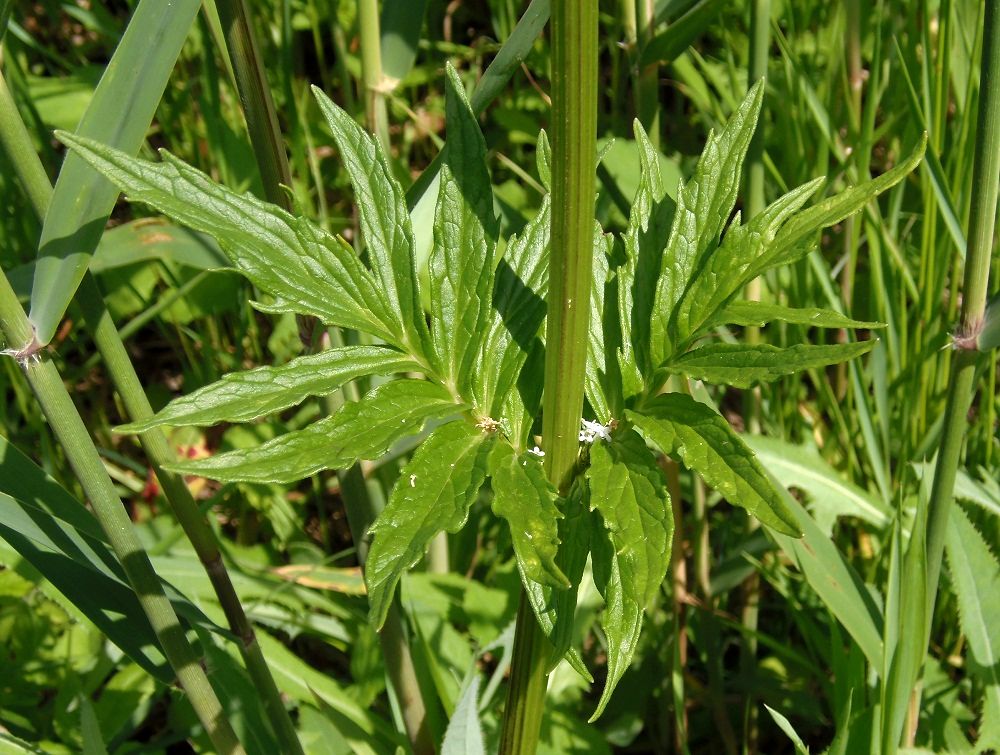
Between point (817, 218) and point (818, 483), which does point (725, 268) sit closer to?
point (817, 218)

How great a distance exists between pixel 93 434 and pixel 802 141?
1.65 meters

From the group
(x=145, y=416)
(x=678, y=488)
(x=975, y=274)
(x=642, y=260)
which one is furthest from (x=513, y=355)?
(x=678, y=488)

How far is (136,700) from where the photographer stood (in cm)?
164

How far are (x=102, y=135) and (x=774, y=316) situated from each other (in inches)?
25.1

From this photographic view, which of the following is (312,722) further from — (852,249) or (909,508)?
(852,249)

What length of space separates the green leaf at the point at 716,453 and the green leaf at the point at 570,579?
0.28ft

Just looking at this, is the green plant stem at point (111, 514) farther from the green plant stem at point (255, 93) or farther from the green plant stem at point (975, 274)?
the green plant stem at point (975, 274)

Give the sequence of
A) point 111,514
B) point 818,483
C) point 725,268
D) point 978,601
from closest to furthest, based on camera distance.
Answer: point 725,268 < point 111,514 < point 978,601 < point 818,483

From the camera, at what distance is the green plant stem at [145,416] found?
92 cm

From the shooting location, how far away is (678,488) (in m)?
1.72

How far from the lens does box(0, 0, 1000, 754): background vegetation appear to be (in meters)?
1.50

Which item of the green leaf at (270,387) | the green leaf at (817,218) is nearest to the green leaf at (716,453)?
the green leaf at (817,218)

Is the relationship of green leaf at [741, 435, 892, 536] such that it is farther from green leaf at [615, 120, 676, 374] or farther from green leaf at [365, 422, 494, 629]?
green leaf at [365, 422, 494, 629]

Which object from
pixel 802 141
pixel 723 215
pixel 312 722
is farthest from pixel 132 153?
pixel 802 141
